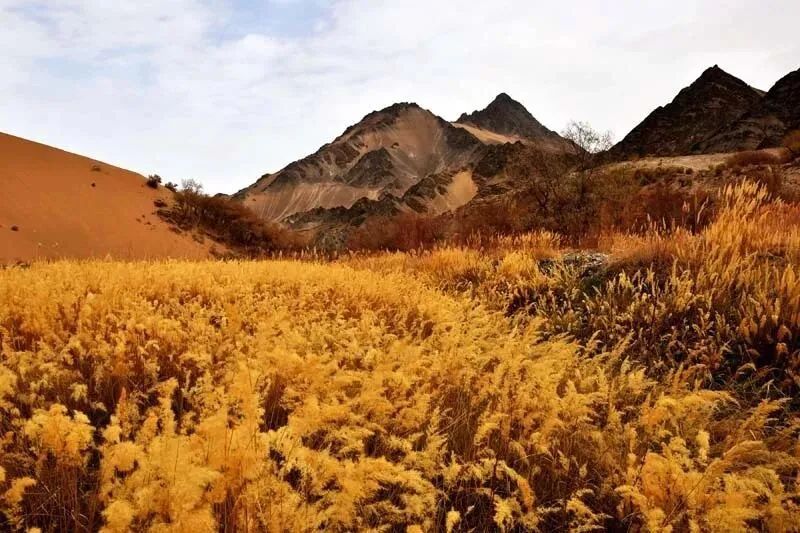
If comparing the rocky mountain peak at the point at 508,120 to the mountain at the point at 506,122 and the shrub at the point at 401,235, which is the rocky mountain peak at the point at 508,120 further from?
the shrub at the point at 401,235

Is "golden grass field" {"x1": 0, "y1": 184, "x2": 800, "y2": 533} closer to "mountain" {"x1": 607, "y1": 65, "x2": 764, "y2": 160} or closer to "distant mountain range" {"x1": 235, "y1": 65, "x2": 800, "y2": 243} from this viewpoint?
"distant mountain range" {"x1": 235, "y1": 65, "x2": 800, "y2": 243}

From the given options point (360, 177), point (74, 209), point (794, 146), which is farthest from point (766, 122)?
point (360, 177)

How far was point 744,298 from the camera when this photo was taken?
354cm

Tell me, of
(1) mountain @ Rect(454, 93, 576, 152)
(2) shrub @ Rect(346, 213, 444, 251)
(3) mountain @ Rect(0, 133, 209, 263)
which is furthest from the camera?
(1) mountain @ Rect(454, 93, 576, 152)

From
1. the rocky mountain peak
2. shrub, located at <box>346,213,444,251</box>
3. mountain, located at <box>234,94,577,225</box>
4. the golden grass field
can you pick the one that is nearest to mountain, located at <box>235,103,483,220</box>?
mountain, located at <box>234,94,577,225</box>

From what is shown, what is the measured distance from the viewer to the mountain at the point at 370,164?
123938 millimetres

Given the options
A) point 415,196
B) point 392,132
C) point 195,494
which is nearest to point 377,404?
point 195,494

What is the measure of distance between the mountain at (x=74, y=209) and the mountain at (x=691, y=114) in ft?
159

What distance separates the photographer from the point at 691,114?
201 ft

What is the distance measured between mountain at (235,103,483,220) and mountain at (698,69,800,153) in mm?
72343

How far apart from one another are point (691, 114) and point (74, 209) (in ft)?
216

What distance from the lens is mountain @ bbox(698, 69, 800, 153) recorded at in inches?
1555

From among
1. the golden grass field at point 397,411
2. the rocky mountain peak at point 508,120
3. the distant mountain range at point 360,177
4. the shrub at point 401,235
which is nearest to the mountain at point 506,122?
the rocky mountain peak at point 508,120

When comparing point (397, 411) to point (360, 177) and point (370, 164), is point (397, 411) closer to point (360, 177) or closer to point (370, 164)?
point (360, 177)
